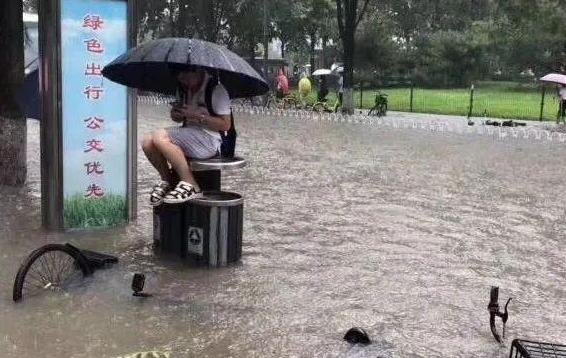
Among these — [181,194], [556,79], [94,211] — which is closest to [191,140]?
[181,194]

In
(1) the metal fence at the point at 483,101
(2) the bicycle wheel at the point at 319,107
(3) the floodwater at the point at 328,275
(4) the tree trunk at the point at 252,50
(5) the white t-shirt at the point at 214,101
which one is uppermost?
(4) the tree trunk at the point at 252,50

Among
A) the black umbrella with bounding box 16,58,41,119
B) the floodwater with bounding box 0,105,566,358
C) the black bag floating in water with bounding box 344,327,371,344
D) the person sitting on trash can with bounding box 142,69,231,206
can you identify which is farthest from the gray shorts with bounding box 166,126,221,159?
the black umbrella with bounding box 16,58,41,119

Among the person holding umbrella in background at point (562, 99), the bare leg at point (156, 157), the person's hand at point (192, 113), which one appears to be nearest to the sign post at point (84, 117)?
the bare leg at point (156, 157)

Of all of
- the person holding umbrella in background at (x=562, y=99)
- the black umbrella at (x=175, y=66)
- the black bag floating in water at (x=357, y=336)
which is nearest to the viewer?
the black bag floating in water at (x=357, y=336)

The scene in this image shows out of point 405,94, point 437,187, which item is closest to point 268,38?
point 405,94

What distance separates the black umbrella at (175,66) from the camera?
5805mm

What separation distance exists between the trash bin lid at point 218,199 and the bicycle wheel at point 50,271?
103 cm

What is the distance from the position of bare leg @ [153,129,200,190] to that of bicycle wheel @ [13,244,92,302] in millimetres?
1005

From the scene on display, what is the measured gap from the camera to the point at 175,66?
631 centimetres

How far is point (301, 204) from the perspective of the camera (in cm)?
916

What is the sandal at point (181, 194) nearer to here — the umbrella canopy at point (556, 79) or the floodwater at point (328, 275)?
the floodwater at point (328, 275)

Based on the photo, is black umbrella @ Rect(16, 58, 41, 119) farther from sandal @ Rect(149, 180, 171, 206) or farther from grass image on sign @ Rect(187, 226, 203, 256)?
grass image on sign @ Rect(187, 226, 203, 256)

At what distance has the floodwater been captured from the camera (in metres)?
4.70

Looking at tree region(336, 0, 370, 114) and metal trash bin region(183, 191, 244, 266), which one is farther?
tree region(336, 0, 370, 114)
